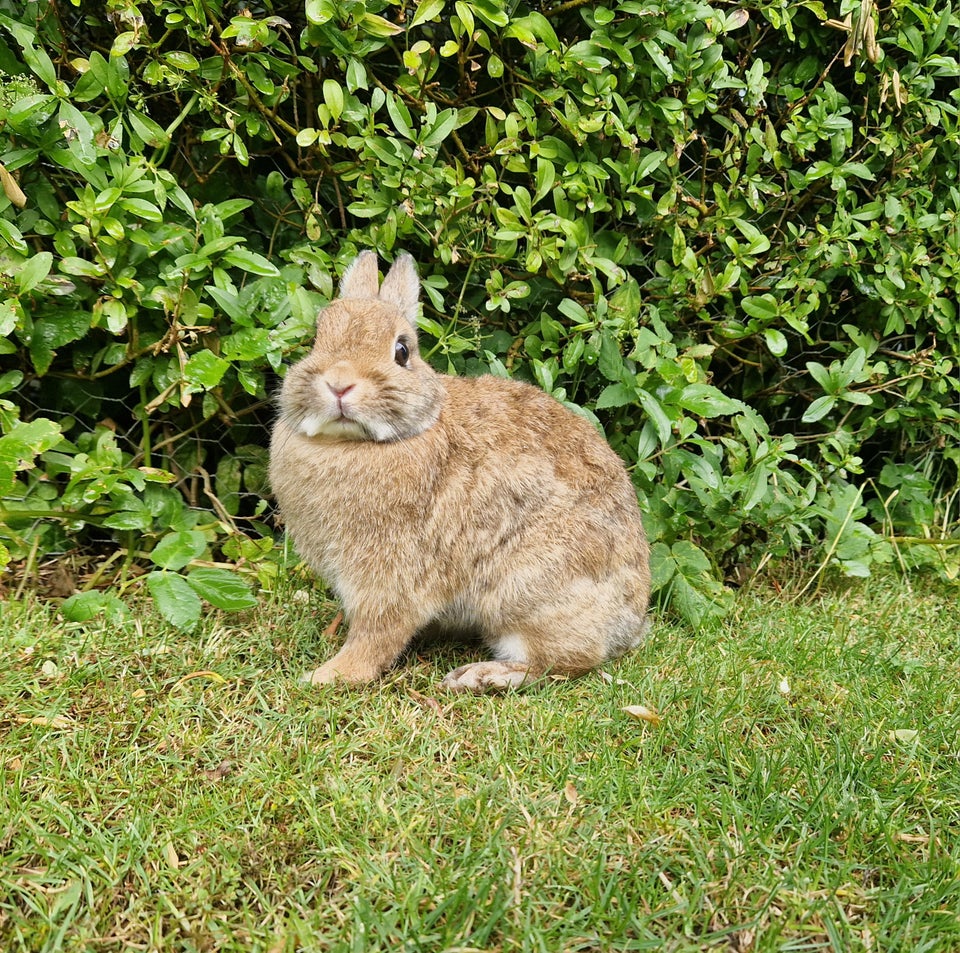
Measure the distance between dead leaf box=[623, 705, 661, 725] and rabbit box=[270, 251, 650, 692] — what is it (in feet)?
0.92

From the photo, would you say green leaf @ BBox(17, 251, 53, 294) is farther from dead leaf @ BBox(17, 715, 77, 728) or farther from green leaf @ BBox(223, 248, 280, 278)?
dead leaf @ BBox(17, 715, 77, 728)

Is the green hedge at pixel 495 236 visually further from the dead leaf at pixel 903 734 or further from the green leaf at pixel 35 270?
the dead leaf at pixel 903 734

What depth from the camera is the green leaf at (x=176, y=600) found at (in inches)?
111

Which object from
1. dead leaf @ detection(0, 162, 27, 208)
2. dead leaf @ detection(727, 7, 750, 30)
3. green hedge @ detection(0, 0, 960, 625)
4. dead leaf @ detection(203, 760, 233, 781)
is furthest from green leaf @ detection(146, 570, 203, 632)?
dead leaf @ detection(727, 7, 750, 30)

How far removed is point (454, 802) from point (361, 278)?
173cm

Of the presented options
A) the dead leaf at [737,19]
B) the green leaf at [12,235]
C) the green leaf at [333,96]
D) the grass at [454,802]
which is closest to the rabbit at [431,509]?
the grass at [454,802]

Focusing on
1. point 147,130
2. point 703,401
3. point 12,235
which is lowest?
point 703,401

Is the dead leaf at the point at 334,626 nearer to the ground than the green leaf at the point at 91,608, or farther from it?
nearer to the ground

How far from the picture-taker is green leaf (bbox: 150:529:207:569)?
2.98 m

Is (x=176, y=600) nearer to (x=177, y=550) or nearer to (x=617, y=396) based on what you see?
(x=177, y=550)

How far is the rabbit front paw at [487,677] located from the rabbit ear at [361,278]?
1.31 m

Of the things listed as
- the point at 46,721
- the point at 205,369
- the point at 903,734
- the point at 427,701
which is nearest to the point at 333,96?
the point at 205,369

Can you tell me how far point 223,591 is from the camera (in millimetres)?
2902

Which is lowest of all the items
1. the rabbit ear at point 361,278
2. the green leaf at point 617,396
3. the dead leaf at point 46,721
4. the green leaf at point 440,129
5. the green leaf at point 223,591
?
the dead leaf at point 46,721
